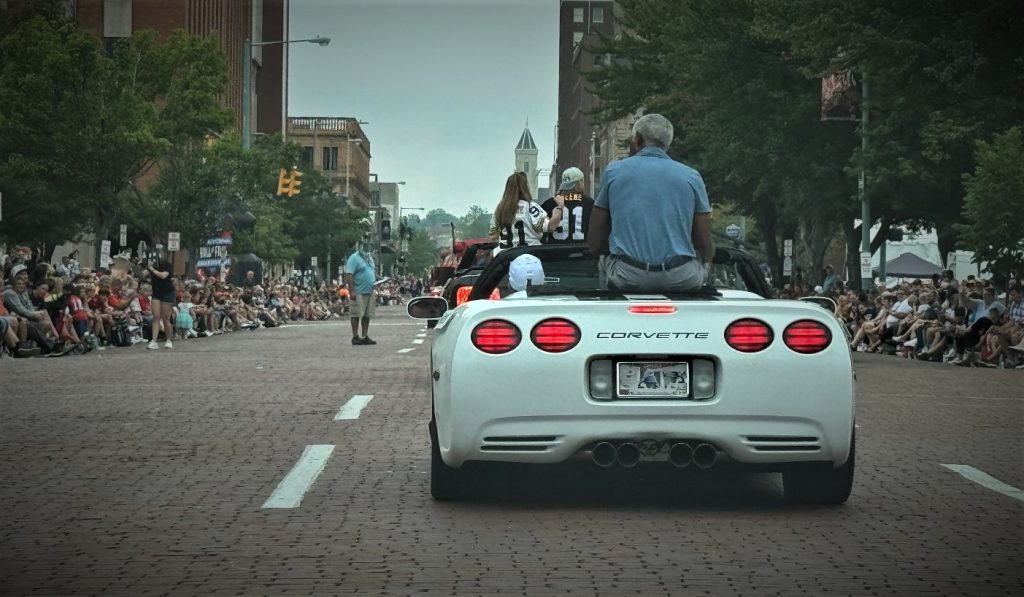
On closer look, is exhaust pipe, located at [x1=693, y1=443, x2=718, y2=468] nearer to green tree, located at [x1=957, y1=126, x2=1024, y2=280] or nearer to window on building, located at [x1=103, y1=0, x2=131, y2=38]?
green tree, located at [x1=957, y1=126, x2=1024, y2=280]

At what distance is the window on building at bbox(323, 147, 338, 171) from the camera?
162625mm

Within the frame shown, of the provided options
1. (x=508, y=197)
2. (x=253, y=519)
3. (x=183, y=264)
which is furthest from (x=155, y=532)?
(x=183, y=264)

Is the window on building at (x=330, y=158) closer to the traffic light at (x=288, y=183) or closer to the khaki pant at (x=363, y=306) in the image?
the traffic light at (x=288, y=183)

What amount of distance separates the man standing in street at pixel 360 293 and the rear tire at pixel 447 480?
69.2ft

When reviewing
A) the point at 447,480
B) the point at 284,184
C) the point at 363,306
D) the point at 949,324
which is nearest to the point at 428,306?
the point at 447,480

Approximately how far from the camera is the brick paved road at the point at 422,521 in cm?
634

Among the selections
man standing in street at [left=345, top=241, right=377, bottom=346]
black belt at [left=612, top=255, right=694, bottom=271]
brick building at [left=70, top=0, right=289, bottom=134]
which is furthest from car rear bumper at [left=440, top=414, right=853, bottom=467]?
brick building at [left=70, top=0, right=289, bottom=134]

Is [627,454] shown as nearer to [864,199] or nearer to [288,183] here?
[864,199]

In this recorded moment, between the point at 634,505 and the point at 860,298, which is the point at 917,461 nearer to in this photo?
the point at 634,505

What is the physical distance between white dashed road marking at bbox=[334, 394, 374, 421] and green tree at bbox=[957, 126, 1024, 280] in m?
31.7

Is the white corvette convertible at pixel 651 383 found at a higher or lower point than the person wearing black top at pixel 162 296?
higher

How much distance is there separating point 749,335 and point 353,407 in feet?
22.8

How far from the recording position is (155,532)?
7488 mm

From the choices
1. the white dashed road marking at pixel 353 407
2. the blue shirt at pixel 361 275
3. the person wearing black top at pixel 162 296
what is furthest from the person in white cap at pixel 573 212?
the person wearing black top at pixel 162 296
